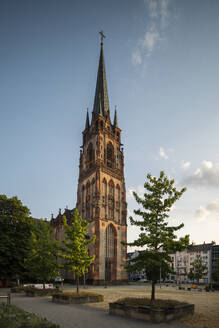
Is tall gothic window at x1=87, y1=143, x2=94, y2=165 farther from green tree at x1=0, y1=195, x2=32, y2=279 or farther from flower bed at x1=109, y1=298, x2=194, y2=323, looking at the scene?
flower bed at x1=109, y1=298, x2=194, y2=323

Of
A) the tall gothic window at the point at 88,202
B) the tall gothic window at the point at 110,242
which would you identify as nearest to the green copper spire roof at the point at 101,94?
the tall gothic window at the point at 88,202

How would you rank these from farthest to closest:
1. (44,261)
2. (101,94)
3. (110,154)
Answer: (101,94), (110,154), (44,261)

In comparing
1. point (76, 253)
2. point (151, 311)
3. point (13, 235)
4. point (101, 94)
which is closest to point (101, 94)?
point (101, 94)

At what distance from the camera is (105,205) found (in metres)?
62.5

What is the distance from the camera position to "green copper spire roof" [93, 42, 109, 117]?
78312mm

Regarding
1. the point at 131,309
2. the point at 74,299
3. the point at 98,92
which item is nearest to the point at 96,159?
the point at 98,92

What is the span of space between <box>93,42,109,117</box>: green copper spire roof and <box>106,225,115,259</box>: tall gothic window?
3330 cm

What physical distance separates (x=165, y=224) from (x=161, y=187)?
2.47 m

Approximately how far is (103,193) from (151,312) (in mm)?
50659

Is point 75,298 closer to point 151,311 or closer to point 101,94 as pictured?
point 151,311

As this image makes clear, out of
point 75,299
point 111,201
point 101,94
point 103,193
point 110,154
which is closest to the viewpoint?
point 75,299

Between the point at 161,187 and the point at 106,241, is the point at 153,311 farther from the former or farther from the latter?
the point at 106,241

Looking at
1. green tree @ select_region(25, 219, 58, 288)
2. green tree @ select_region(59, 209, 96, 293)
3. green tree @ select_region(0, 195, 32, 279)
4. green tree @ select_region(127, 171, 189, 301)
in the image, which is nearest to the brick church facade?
green tree @ select_region(0, 195, 32, 279)

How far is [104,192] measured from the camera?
211 feet
